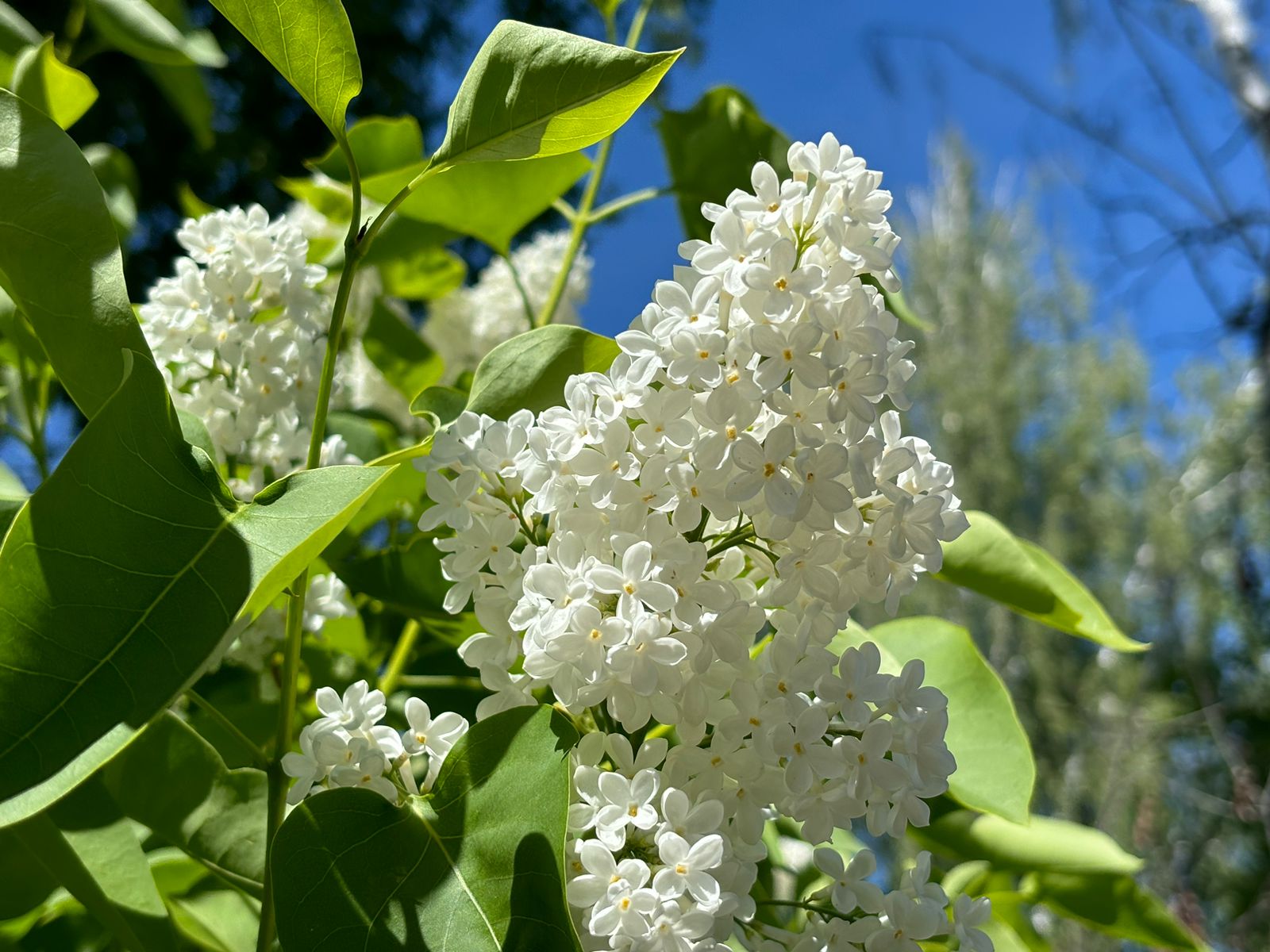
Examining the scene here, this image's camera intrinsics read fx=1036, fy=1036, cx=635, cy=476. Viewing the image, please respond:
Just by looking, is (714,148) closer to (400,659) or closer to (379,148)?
(379,148)

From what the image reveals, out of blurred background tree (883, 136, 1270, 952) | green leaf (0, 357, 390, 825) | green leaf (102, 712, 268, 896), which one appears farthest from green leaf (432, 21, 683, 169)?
blurred background tree (883, 136, 1270, 952)

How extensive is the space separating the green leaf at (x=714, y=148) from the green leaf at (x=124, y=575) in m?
0.37

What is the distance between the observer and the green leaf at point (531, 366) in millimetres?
401

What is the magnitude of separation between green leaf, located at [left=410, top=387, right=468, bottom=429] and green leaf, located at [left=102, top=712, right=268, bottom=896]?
6.2 inches

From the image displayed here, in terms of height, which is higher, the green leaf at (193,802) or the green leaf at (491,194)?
the green leaf at (491,194)

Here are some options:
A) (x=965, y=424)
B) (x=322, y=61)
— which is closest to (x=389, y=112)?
(x=965, y=424)

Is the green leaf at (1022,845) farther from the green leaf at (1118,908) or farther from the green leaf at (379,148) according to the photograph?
the green leaf at (379,148)

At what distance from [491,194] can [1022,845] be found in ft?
1.60

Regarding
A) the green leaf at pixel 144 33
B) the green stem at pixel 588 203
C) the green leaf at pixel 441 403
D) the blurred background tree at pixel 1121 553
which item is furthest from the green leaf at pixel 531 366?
the blurred background tree at pixel 1121 553

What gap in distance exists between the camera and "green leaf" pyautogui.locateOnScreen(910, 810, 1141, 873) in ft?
1.86

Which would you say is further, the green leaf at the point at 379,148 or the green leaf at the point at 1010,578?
the green leaf at the point at 379,148

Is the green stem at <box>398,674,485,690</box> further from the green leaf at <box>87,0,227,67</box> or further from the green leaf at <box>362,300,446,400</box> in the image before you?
the green leaf at <box>87,0,227,67</box>

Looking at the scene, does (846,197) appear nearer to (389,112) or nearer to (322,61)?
(322,61)

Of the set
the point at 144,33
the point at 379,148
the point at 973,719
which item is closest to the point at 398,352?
the point at 379,148
